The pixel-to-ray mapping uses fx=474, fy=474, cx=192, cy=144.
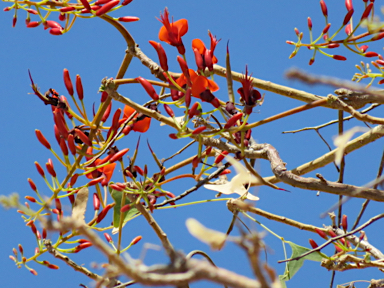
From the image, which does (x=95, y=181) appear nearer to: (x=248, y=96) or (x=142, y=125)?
(x=142, y=125)

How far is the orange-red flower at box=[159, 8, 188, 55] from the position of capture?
74cm

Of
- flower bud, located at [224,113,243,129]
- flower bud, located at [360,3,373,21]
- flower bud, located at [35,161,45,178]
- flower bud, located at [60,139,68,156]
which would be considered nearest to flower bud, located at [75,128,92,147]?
flower bud, located at [60,139,68,156]

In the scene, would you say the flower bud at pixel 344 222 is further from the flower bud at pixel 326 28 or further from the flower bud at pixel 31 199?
the flower bud at pixel 31 199

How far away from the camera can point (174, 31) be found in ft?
2.46

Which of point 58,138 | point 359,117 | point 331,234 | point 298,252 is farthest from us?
point 298,252

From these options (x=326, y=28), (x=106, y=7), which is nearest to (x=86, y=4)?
(x=106, y=7)

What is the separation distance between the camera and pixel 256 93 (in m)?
0.66

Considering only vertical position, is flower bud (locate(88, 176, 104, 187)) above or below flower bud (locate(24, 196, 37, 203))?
above

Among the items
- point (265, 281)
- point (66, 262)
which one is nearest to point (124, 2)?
point (66, 262)

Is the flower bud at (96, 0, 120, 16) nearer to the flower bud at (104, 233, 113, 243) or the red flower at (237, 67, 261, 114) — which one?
the red flower at (237, 67, 261, 114)

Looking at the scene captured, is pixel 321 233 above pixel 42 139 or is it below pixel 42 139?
below

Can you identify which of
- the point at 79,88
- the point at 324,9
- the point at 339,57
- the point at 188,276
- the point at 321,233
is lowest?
the point at 188,276

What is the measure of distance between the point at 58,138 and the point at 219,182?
322 millimetres

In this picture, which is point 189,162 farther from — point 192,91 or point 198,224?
point 198,224
